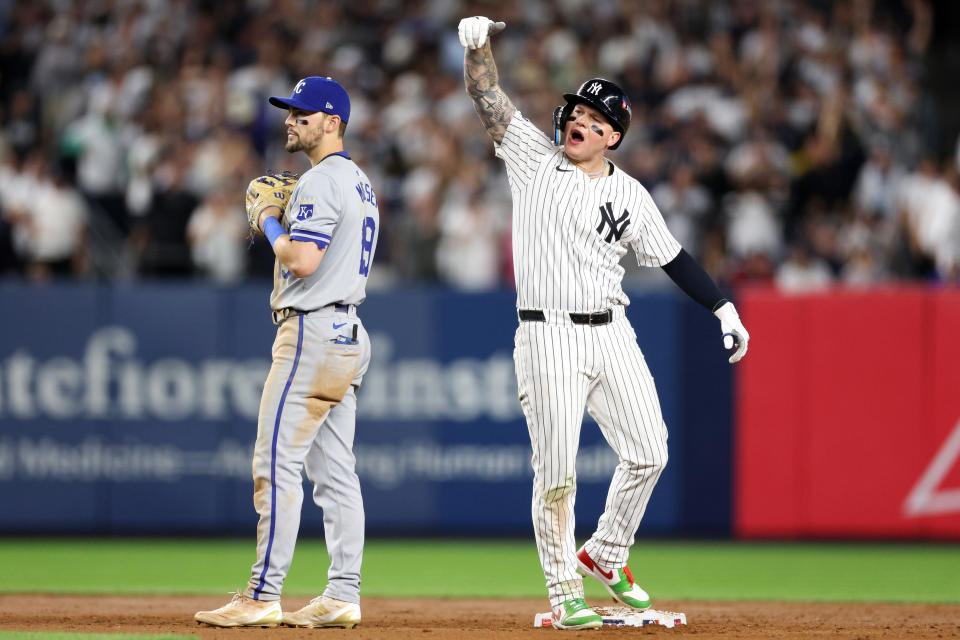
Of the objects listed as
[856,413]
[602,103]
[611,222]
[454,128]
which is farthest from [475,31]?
[454,128]

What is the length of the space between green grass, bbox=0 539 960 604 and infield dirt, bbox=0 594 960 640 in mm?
539

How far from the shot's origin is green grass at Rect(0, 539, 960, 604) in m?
8.08

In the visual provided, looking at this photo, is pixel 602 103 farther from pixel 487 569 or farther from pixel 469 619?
pixel 487 569

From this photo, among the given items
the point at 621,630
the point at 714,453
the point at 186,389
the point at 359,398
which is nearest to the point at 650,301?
the point at 714,453

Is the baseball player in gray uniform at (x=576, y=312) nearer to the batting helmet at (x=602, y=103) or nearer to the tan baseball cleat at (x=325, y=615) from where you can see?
the batting helmet at (x=602, y=103)

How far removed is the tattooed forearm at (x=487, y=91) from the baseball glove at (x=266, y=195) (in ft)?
2.93

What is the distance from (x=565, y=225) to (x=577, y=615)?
1.68 m

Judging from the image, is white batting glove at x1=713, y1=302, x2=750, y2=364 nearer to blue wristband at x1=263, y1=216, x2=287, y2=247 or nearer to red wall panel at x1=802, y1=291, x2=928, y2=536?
blue wristband at x1=263, y1=216, x2=287, y2=247

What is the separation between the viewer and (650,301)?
36.7 ft

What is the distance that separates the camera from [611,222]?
5.84 metres

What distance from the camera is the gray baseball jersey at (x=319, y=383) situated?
5500 millimetres

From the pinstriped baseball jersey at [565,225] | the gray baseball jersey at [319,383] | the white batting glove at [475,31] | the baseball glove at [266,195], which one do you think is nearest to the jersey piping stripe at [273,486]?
the gray baseball jersey at [319,383]

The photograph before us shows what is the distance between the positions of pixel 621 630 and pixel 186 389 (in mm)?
6112

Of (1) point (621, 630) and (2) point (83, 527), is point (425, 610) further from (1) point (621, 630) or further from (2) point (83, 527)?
(2) point (83, 527)
